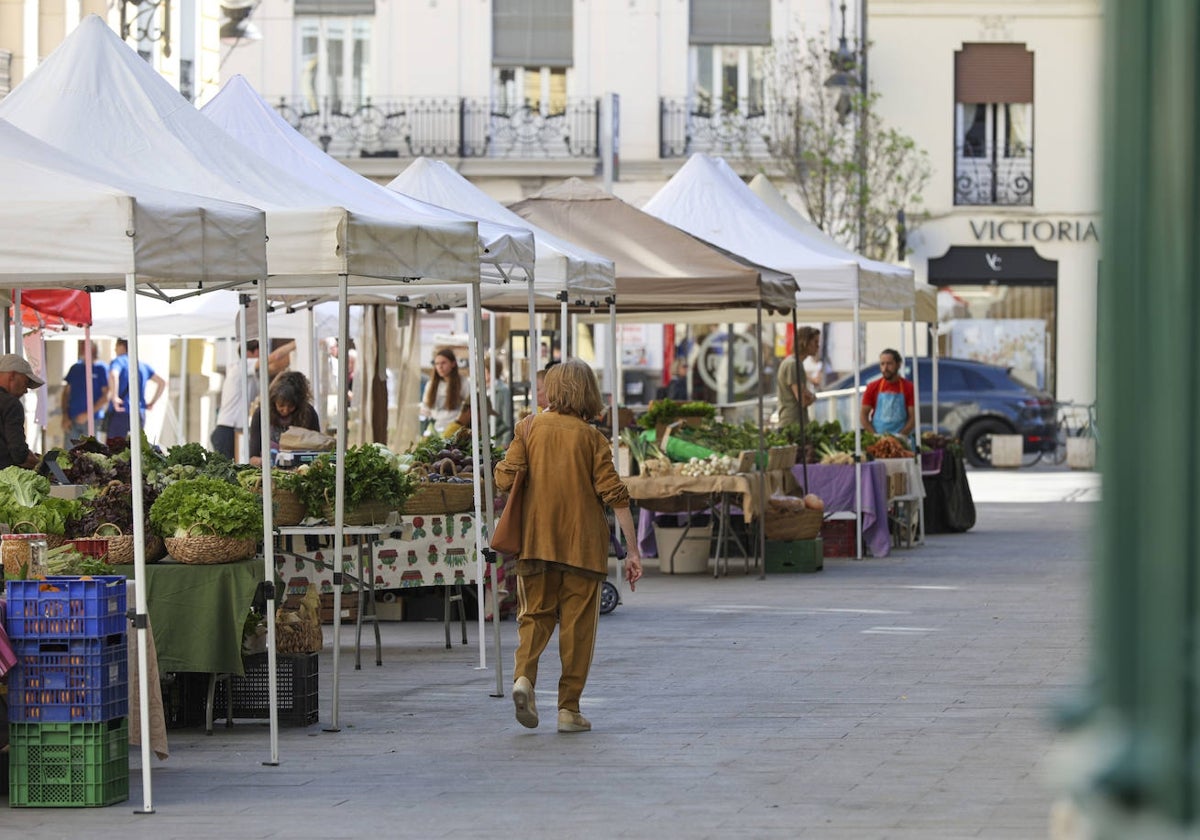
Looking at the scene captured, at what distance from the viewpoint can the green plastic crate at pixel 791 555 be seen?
57.2 ft

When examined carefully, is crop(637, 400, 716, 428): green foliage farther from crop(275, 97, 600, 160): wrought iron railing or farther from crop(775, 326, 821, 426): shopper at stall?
crop(275, 97, 600, 160): wrought iron railing

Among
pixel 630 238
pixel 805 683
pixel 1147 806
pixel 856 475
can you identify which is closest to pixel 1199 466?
pixel 1147 806

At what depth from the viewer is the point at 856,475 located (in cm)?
1834

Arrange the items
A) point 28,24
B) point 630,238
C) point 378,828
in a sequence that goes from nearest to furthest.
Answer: point 378,828 → point 630,238 → point 28,24

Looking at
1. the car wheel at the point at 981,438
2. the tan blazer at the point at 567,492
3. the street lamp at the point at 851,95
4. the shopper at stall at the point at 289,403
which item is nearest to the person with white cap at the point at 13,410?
the shopper at stall at the point at 289,403

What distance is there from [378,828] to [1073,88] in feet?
112

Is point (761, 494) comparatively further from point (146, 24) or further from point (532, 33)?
point (532, 33)

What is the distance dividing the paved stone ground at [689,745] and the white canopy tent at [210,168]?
989mm

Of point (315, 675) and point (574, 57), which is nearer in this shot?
point (315, 675)

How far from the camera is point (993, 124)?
38.8 m

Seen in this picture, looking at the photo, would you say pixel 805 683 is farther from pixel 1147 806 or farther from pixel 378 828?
pixel 1147 806

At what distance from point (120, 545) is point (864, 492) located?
10.9m

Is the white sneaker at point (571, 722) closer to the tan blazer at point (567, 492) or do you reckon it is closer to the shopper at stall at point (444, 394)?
the tan blazer at point (567, 492)

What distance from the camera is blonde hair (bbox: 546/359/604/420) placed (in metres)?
9.01
